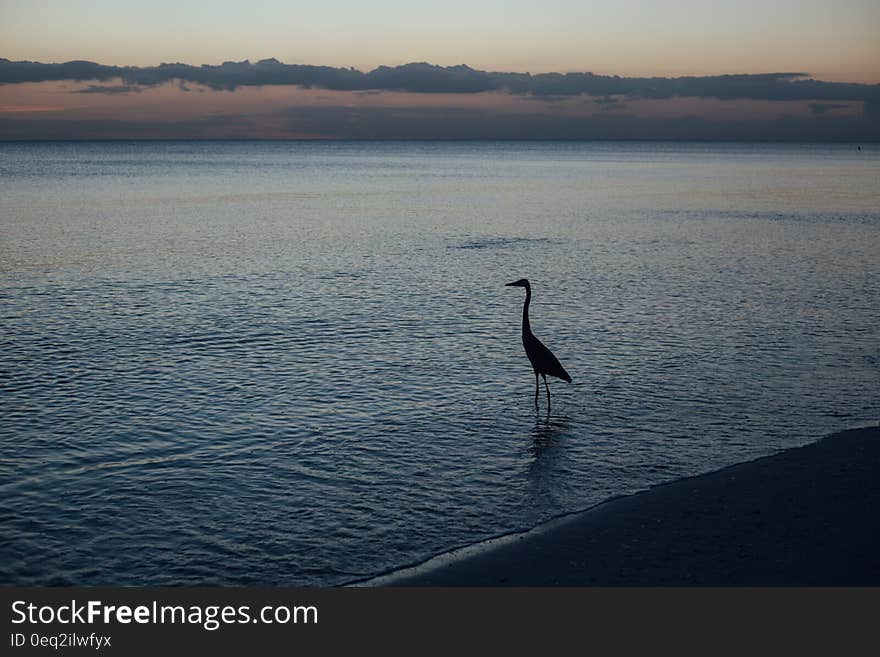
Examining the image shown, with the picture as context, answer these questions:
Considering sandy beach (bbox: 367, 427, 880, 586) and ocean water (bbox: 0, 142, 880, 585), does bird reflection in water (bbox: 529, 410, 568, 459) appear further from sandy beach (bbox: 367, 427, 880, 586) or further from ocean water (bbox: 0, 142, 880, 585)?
sandy beach (bbox: 367, 427, 880, 586)

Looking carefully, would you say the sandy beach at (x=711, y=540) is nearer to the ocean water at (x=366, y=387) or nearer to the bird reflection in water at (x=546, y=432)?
the ocean water at (x=366, y=387)

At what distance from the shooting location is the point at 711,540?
11.7m

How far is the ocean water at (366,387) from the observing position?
42.0ft

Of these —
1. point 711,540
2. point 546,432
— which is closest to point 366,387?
point 546,432

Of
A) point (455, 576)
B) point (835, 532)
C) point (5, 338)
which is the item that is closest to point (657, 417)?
point (835, 532)

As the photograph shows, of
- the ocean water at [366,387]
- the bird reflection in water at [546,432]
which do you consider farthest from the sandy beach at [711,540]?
the bird reflection in water at [546,432]

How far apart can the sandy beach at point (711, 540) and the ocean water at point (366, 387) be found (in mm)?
793

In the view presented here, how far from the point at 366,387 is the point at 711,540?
1083 cm

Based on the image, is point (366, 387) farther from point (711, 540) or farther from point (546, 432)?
point (711, 540)

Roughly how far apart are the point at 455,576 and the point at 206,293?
81.5 feet

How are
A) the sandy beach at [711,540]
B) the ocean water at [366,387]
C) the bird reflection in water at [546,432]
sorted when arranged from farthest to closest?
the bird reflection in water at [546,432]
the ocean water at [366,387]
the sandy beach at [711,540]

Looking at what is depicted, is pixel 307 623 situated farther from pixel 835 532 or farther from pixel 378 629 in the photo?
pixel 835 532

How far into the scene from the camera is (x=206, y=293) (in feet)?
109

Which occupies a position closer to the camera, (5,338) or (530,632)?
(530,632)
